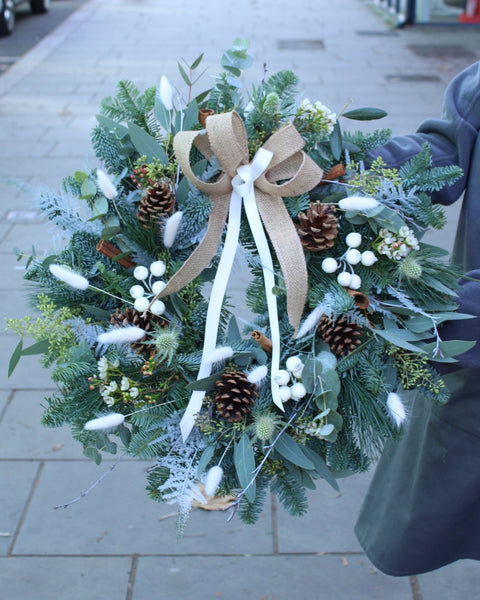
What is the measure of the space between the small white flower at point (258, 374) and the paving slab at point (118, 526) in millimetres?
1270

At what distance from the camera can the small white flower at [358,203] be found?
123 centimetres

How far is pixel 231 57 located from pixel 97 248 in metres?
0.50

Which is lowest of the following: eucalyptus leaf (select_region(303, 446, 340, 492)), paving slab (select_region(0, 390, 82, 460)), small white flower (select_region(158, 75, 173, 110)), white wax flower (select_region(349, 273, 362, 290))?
paving slab (select_region(0, 390, 82, 460))

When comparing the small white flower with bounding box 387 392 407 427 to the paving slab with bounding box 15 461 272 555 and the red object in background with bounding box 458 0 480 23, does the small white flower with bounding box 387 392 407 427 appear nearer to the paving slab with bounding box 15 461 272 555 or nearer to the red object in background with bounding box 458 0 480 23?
the paving slab with bounding box 15 461 272 555

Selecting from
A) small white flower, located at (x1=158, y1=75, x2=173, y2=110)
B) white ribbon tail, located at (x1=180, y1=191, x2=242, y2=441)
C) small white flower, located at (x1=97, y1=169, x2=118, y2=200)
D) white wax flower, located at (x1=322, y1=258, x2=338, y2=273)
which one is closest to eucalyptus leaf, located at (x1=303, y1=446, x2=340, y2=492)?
white ribbon tail, located at (x1=180, y1=191, x2=242, y2=441)

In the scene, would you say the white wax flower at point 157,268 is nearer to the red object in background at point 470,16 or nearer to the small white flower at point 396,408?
the small white flower at point 396,408

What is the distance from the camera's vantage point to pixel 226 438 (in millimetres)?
1272

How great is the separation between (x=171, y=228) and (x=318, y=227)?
10.9 inches

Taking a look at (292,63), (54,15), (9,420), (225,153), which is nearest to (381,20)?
(292,63)

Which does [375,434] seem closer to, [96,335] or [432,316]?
[432,316]

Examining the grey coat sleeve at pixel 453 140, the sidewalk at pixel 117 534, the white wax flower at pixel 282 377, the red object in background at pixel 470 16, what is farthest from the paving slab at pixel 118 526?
the red object in background at pixel 470 16

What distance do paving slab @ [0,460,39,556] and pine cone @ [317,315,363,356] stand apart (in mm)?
1709

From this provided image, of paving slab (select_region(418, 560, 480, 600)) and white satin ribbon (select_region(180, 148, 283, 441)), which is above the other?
white satin ribbon (select_region(180, 148, 283, 441))

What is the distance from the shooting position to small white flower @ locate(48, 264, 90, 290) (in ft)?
4.01
